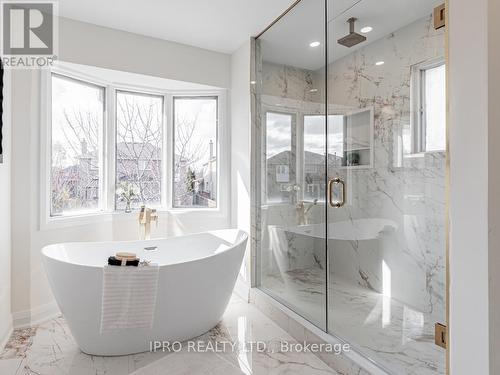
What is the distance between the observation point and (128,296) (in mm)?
2057

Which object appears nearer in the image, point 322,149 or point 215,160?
point 322,149

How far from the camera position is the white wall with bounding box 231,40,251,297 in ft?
11.0

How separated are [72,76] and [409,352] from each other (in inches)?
140

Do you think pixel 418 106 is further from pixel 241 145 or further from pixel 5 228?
pixel 5 228

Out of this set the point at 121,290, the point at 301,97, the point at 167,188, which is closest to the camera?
the point at 121,290

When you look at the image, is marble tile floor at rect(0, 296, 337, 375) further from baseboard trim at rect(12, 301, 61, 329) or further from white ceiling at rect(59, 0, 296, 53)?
white ceiling at rect(59, 0, 296, 53)

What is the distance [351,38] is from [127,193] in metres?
2.65

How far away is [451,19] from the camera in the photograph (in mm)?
1443

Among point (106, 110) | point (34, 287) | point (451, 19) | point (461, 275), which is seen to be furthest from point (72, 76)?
point (461, 275)

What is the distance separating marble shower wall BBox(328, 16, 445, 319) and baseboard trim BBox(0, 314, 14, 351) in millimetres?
2646

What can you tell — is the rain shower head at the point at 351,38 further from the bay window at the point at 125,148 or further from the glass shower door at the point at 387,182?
the bay window at the point at 125,148

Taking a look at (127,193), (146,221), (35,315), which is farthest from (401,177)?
(35,315)

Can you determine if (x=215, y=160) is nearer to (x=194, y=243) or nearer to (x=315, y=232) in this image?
(x=194, y=243)

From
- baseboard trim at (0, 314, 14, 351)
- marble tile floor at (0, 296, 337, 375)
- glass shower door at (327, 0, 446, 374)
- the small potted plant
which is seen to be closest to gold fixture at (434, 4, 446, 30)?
glass shower door at (327, 0, 446, 374)
